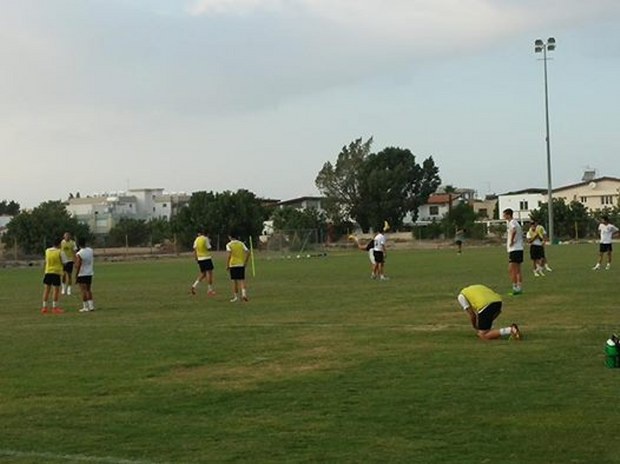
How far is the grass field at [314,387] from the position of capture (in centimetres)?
811

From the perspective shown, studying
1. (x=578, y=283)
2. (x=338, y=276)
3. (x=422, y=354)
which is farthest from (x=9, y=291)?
(x=422, y=354)

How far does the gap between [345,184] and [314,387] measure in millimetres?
111582

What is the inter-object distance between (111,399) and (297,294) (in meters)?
15.7

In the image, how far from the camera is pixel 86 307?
2306 cm

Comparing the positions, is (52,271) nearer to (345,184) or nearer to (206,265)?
(206,265)

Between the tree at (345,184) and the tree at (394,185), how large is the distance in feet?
2.70

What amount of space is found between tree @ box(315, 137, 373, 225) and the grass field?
100 m

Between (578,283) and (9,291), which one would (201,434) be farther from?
(9,291)

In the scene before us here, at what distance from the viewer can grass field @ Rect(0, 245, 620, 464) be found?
811 centimetres

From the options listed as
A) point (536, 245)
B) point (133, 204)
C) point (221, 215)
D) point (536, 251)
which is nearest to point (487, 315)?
point (536, 245)

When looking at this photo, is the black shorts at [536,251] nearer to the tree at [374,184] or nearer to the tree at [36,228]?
the tree at [36,228]

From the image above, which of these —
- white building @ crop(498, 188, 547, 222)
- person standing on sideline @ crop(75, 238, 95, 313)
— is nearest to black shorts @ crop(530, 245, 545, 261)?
person standing on sideline @ crop(75, 238, 95, 313)

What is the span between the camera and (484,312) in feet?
46.8

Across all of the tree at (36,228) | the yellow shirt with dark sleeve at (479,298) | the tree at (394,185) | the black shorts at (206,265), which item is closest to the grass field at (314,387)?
the yellow shirt with dark sleeve at (479,298)
